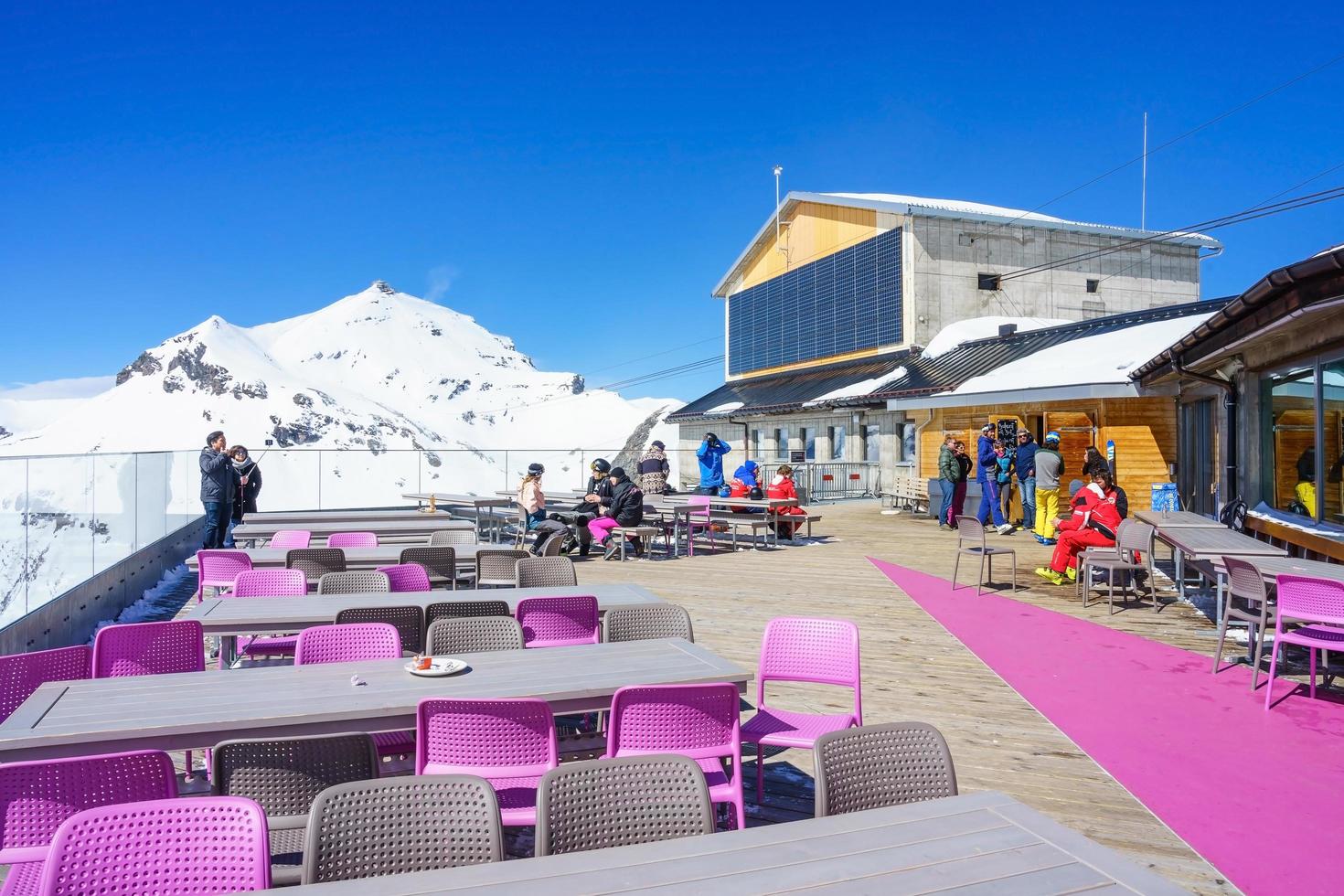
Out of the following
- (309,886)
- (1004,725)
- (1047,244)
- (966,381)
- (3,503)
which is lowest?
(1004,725)

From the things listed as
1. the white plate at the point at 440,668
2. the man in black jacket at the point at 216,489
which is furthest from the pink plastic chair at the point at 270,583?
the man in black jacket at the point at 216,489

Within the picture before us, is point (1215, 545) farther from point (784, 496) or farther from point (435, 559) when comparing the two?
point (784, 496)

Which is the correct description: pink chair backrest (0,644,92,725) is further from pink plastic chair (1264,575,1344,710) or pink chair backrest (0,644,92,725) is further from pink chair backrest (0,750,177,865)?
pink plastic chair (1264,575,1344,710)

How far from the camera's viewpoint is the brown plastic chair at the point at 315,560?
7.10m

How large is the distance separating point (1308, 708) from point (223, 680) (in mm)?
6309

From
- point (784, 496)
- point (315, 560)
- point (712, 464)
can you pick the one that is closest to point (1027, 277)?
point (712, 464)

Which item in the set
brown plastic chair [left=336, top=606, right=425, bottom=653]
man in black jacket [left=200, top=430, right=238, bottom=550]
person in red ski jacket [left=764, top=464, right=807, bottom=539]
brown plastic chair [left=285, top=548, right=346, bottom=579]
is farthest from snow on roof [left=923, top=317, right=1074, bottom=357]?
brown plastic chair [left=336, top=606, right=425, bottom=653]

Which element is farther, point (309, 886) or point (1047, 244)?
point (1047, 244)

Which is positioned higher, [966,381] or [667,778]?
[966,381]

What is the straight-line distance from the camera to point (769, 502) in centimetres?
1364

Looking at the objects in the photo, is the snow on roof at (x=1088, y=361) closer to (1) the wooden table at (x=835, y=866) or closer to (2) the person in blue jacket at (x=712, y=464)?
(2) the person in blue jacket at (x=712, y=464)

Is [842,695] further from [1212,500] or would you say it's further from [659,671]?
[1212,500]

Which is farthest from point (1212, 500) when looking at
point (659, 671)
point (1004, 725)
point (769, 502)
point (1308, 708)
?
point (659, 671)

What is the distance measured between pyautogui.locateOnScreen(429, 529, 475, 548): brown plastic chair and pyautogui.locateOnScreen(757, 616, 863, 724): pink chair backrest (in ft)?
16.9
